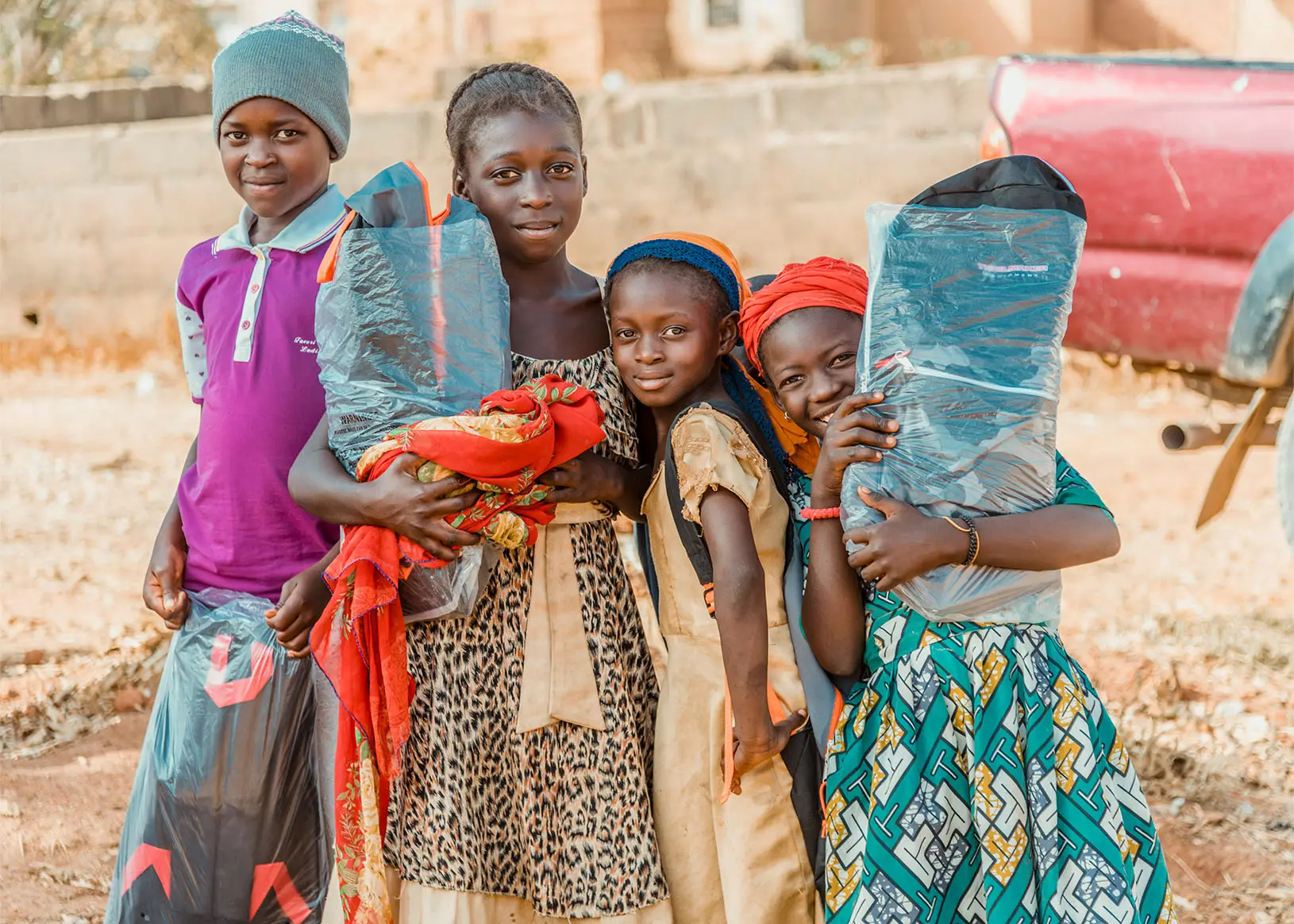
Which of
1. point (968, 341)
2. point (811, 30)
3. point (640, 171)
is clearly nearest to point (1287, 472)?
point (968, 341)

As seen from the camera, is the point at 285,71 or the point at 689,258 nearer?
the point at 689,258

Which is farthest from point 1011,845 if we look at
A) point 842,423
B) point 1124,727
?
point 1124,727

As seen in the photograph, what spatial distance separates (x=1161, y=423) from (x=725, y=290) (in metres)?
5.49

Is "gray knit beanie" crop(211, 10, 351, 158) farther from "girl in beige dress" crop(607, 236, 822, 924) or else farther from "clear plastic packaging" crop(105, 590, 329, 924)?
"clear plastic packaging" crop(105, 590, 329, 924)

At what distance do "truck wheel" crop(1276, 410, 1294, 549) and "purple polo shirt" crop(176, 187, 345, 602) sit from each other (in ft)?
9.06

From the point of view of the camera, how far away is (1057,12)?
12.7 metres

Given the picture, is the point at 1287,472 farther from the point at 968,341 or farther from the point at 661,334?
the point at 661,334

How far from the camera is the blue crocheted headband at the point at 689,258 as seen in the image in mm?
2182

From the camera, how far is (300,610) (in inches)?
87.8

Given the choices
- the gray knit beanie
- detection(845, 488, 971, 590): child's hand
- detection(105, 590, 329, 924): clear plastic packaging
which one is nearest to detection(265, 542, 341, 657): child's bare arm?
detection(105, 590, 329, 924): clear plastic packaging

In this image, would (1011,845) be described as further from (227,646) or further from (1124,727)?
(1124,727)

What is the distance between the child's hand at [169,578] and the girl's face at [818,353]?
3.86 feet

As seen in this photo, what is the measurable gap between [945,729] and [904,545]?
29 cm

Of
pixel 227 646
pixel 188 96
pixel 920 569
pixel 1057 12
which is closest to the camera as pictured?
pixel 920 569
